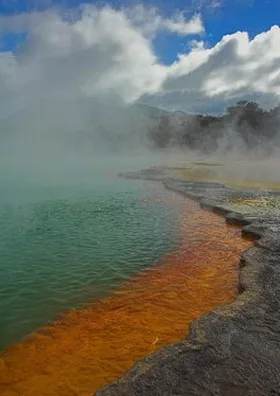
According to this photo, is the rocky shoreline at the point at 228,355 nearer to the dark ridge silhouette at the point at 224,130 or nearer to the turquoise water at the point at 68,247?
the turquoise water at the point at 68,247

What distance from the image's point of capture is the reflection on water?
499cm

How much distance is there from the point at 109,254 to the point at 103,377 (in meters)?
5.12

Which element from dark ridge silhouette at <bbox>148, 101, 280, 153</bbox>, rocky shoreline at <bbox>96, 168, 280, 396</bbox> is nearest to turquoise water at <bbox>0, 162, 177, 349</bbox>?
rocky shoreline at <bbox>96, 168, 280, 396</bbox>

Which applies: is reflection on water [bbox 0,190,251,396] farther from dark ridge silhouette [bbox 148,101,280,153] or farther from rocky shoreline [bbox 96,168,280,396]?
dark ridge silhouette [bbox 148,101,280,153]

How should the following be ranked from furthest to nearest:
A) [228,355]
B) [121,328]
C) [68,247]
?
[68,247]
[121,328]
[228,355]

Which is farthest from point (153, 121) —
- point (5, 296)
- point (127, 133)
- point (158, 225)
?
point (5, 296)

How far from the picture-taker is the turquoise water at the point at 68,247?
7363mm

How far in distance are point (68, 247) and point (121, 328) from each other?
4563 millimetres

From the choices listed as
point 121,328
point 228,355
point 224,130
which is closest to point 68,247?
point 121,328

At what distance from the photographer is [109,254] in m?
10.0

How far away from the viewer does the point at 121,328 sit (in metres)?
6.32

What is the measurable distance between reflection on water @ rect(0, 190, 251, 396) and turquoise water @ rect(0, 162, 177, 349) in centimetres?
44

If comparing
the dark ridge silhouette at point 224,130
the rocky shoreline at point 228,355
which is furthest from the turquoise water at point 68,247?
the dark ridge silhouette at point 224,130

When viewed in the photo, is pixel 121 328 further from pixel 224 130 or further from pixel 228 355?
pixel 224 130
